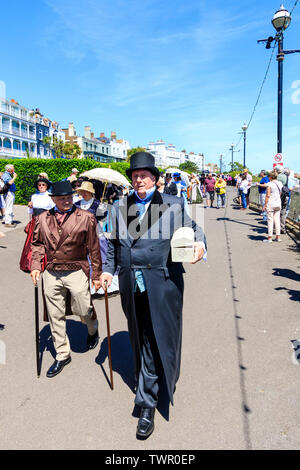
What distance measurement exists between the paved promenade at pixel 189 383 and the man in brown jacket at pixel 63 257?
44cm

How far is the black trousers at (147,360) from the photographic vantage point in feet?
8.78

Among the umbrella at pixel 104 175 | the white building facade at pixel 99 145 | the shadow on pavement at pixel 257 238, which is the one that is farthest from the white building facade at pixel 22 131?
the shadow on pavement at pixel 257 238

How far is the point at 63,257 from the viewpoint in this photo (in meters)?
3.34

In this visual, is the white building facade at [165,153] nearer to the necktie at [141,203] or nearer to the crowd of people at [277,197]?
the crowd of people at [277,197]

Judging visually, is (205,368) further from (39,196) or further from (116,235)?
(39,196)

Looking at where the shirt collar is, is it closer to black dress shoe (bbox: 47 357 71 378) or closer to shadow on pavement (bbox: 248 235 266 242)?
black dress shoe (bbox: 47 357 71 378)

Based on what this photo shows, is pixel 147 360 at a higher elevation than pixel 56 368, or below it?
higher

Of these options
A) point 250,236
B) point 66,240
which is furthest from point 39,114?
point 66,240

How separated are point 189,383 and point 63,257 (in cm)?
171

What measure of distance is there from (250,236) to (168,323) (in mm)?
8760

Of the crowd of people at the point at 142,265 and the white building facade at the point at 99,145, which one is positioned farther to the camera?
the white building facade at the point at 99,145

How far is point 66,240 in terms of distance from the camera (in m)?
3.31

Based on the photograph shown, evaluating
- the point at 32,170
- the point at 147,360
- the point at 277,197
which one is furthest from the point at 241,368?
the point at 32,170

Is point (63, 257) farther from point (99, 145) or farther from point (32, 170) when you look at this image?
point (99, 145)
